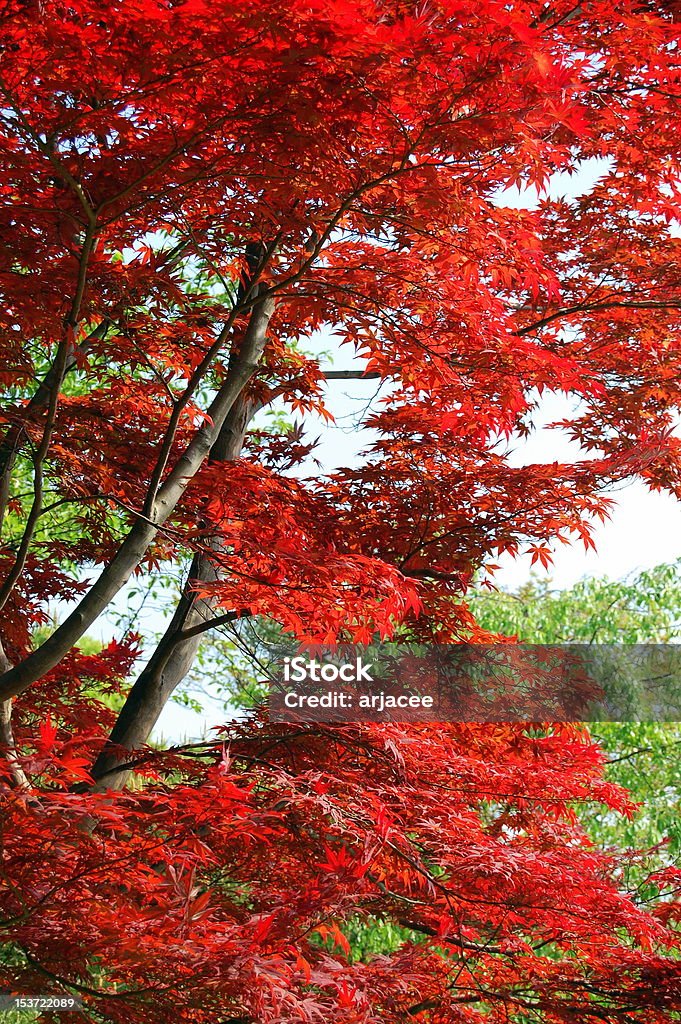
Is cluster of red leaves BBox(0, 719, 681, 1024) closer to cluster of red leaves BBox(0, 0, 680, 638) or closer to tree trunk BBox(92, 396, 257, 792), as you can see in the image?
tree trunk BBox(92, 396, 257, 792)

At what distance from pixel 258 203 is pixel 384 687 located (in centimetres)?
204

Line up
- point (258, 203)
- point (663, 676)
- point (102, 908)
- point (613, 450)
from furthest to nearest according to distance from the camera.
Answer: point (663, 676), point (613, 450), point (258, 203), point (102, 908)

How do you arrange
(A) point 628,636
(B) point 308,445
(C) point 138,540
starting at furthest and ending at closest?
(A) point 628,636 → (B) point 308,445 → (C) point 138,540

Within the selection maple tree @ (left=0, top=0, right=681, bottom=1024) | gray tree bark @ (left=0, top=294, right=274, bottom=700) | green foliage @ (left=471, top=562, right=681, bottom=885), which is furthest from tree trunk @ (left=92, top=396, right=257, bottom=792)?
green foliage @ (left=471, top=562, right=681, bottom=885)

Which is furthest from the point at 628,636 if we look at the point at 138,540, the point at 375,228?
the point at 138,540

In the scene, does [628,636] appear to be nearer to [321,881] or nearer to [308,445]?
[308,445]

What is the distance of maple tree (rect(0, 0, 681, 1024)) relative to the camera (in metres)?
2.12

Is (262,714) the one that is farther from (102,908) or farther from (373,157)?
(373,157)

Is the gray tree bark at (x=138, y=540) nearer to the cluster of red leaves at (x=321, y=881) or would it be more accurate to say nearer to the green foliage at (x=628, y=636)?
the cluster of red leaves at (x=321, y=881)

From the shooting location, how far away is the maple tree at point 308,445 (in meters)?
2.12

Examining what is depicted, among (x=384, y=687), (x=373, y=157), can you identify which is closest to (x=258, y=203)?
(x=373, y=157)

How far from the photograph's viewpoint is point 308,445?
3.70 meters

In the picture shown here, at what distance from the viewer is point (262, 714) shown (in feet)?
10.9

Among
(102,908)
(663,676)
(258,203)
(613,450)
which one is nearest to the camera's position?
(102,908)
